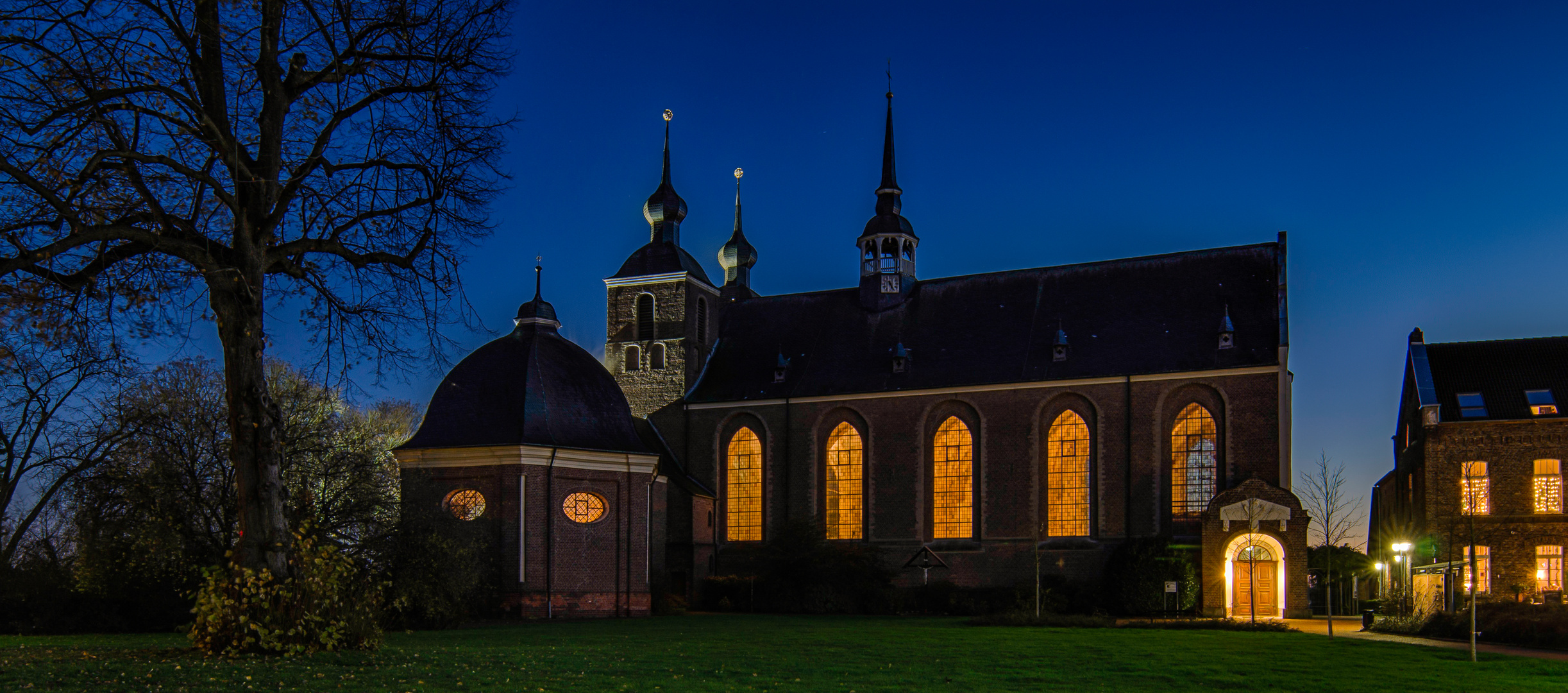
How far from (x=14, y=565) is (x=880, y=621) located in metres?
22.6

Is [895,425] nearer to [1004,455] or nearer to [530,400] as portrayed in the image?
[1004,455]

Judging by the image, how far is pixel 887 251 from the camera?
171 ft

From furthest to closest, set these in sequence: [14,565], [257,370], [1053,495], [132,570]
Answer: [1053,495], [14,565], [132,570], [257,370]

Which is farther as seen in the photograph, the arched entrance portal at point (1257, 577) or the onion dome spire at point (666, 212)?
the onion dome spire at point (666, 212)

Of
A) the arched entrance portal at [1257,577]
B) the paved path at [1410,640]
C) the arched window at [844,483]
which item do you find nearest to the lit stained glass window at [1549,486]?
the paved path at [1410,640]

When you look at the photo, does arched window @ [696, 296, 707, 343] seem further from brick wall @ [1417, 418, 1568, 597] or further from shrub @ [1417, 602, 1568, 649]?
shrub @ [1417, 602, 1568, 649]

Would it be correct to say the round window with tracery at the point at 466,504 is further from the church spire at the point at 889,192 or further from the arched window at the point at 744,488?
the church spire at the point at 889,192

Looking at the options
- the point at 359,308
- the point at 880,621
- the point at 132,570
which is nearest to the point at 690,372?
the point at 880,621

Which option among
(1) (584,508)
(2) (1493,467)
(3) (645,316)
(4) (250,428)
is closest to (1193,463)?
(2) (1493,467)

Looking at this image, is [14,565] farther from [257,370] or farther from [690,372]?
[690,372]

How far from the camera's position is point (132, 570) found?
29.1 meters

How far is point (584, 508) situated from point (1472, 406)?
90.5ft

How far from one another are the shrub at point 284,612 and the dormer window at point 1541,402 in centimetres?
3373

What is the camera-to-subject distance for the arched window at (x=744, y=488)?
162 feet
